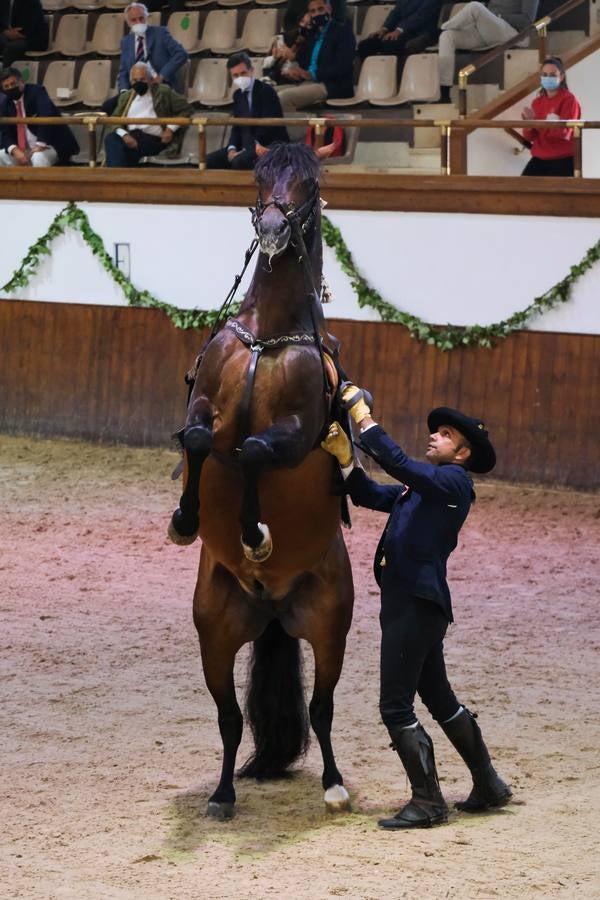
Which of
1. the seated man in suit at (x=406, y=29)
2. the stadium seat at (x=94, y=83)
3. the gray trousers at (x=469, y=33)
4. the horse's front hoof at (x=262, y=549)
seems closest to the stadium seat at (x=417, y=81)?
the gray trousers at (x=469, y=33)

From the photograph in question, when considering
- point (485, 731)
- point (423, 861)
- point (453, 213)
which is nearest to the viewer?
point (423, 861)

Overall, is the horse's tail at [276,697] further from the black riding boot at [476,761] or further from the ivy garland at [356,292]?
the ivy garland at [356,292]

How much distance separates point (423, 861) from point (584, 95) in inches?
374

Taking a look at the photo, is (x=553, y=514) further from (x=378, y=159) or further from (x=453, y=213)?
(x=378, y=159)

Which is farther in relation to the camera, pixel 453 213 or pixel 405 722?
pixel 453 213

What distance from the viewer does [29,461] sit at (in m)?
12.1

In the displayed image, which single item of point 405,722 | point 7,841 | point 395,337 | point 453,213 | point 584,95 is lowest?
point 7,841

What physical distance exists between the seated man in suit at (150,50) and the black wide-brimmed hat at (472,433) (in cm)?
926

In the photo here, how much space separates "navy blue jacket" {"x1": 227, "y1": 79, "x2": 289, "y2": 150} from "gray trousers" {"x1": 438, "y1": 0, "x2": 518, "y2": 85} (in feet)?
6.40

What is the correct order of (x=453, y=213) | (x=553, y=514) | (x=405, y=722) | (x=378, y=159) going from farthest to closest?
(x=378, y=159), (x=453, y=213), (x=553, y=514), (x=405, y=722)

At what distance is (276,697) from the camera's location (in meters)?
5.49

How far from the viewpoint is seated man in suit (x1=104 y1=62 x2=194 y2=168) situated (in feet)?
41.6

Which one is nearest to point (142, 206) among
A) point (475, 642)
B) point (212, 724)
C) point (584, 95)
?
point (584, 95)

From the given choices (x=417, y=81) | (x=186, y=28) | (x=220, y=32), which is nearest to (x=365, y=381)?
(x=417, y=81)
